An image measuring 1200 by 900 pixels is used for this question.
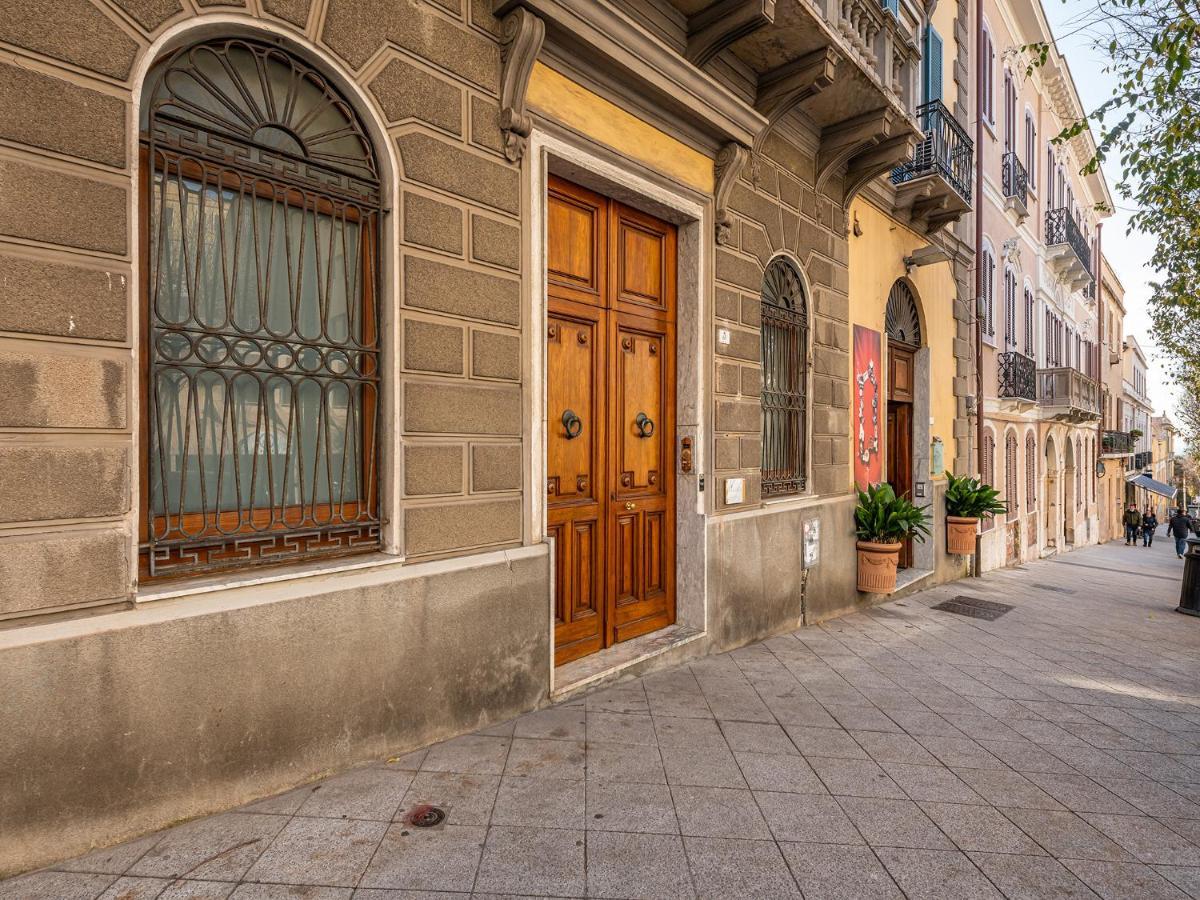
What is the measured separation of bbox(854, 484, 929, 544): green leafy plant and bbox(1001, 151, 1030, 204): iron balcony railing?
1004cm

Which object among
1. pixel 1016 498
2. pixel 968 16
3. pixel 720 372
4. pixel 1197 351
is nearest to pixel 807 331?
pixel 720 372

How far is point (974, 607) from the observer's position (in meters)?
8.36

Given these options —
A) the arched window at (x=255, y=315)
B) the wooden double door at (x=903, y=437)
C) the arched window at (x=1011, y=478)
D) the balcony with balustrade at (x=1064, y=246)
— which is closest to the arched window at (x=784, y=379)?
the wooden double door at (x=903, y=437)

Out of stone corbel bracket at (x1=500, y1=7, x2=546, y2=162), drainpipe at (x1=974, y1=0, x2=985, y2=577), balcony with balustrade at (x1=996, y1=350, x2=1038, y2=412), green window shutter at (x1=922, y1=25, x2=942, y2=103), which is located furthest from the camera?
balcony with balustrade at (x1=996, y1=350, x2=1038, y2=412)

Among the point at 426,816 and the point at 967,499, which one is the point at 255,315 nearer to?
the point at 426,816

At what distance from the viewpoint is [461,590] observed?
147 inches

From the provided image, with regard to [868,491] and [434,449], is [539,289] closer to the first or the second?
[434,449]

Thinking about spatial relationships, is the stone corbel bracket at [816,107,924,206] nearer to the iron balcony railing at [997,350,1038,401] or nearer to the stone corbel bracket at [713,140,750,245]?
the stone corbel bracket at [713,140,750,245]

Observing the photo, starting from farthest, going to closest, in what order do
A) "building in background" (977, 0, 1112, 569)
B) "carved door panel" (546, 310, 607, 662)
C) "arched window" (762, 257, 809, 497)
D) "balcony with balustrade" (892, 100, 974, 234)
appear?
"building in background" (977, 0, 1112, 569)
"balcony with balustrade" (892, 100, 974, 234)
"arched window" (762, 257, 809, 497)
"carved door panel" (546, 310, 607, 662)

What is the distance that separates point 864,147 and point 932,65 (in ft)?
14.4

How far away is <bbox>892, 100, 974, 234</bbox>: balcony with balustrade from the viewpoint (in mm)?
8617

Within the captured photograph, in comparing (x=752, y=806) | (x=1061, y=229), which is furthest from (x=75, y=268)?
(x=1061, y=229)

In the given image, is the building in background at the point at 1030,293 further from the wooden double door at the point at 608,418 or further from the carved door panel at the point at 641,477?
the wooden double door at the point at 608,418

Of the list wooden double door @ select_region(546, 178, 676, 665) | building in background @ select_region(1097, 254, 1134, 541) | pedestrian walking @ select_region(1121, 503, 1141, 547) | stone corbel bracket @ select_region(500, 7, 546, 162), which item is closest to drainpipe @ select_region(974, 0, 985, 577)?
wooden double door @ select_region(546, 178, 676, 665)
